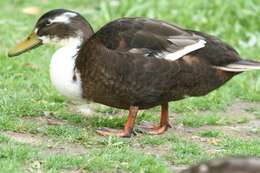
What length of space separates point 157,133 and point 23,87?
1920 mm

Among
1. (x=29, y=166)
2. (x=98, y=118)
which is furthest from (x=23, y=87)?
(x=29, y=166)

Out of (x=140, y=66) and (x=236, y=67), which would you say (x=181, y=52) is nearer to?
(x=140, y=66)

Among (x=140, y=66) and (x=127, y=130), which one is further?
(x=127, y=130)

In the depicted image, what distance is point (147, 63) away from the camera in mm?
7547

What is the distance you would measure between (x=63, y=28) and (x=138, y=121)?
3.94 feet

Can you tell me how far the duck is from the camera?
755 centimetres

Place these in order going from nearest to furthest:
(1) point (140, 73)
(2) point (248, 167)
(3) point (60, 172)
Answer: (2) point (248, 167) < (3) point (60, 172) < (1) point (140, 73)

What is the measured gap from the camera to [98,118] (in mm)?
8352

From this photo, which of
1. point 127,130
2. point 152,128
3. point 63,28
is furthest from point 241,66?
point 63,28

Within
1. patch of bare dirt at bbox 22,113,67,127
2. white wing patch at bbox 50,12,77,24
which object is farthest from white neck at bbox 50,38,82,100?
patch of bare dirt at bbox 22,113,67,127

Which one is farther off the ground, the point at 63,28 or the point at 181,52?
the point at 63,28

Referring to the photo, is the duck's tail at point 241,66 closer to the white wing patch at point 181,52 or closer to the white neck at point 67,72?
the white wing patch at point 181,52

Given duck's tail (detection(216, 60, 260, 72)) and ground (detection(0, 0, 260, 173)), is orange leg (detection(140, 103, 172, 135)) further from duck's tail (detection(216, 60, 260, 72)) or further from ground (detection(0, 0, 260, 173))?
duck's tail (detection(216, 60, 260, 72))

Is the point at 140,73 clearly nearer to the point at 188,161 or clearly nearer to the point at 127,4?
the point at 188,161
